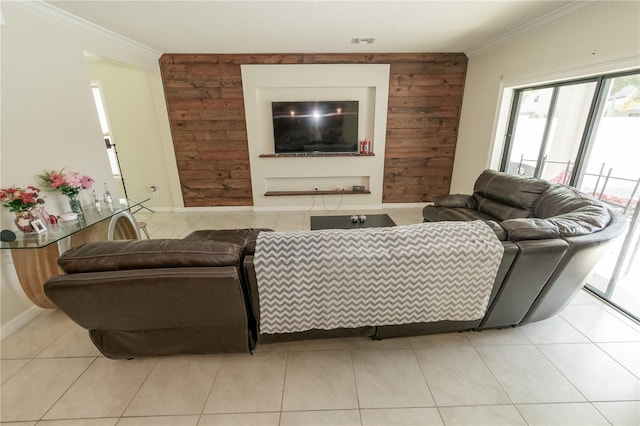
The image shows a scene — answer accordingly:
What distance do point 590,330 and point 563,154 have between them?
2487mm

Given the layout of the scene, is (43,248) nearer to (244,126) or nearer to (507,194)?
(244,126)

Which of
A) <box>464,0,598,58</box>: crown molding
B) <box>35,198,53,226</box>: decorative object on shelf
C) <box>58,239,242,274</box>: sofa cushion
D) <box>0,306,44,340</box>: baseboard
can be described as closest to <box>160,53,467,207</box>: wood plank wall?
<box>464,0,598,58</box>: crown molding

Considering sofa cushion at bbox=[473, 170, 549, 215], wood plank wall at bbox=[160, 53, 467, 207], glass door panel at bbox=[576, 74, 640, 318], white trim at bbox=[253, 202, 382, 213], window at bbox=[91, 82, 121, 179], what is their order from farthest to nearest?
white trim at bbox=[253, 202, 382, 213]
window at bbox=[91, 82, 121, 179]
wood plank wall at bbox=[160, 53, 467, 207]
sofa cushion at bbox=[473, 170, 549, 215]
glass door panel at bbox=[576, 74, 640, 318]

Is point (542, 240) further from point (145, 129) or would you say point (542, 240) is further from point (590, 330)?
point (145, 129)

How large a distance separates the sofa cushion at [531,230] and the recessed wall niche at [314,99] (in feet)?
9.66

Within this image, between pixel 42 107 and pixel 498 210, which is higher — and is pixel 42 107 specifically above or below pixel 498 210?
above

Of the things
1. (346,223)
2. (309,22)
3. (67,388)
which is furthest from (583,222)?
(67,388)

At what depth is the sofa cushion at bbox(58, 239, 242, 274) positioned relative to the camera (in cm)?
123

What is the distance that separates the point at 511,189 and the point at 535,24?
1694 millimetres

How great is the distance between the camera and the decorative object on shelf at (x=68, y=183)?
2084mm

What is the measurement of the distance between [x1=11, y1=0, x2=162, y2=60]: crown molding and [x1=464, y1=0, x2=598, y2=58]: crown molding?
4443mm

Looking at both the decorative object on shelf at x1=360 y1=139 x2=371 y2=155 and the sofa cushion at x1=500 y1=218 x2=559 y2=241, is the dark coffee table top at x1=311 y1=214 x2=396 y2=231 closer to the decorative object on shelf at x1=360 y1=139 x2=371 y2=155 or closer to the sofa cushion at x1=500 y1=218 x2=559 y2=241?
the sofa cushion at x1=500 y1=218 x2=559 y2=241

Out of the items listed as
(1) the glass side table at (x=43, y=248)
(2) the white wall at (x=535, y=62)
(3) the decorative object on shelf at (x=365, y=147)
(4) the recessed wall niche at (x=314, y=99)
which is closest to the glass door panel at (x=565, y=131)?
(2) the white wall at (x=535, y=62)

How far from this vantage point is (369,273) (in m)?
1.35
